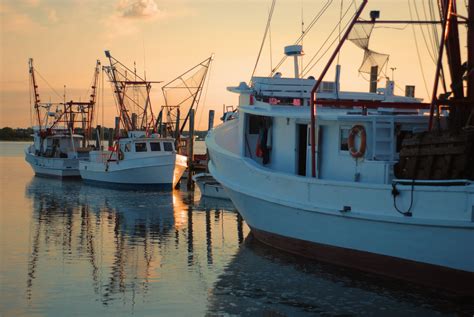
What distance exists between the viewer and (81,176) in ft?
169

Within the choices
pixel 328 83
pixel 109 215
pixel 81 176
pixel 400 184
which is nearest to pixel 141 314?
pixel 400 184

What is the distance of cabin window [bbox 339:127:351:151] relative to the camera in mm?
17828

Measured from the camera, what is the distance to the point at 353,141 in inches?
680

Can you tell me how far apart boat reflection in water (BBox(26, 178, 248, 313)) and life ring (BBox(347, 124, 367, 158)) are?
4.42 meters

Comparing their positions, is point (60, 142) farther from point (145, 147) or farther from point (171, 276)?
point (171, 276)

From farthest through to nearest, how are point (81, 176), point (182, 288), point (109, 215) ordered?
point (81, 176)
point (109, 215)
point (182, 288)

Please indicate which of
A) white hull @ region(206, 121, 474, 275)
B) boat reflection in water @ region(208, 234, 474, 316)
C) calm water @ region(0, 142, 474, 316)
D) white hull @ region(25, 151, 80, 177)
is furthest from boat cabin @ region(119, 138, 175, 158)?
boat reflection in water @ region(208, 234, 474, 316)

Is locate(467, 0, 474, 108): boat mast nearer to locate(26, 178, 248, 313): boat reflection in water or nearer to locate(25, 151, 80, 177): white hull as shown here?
locate(26, 178, 248, 313): boat reflection in water

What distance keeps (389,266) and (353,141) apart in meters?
3.14

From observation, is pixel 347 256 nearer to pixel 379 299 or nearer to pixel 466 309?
pixel 379 299

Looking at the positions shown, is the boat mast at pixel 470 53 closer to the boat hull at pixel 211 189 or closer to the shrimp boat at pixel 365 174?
the shrimp boat at pixel 365 174

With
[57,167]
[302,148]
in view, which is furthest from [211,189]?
[57,167]

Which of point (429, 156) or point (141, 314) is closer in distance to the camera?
point (141, 314)

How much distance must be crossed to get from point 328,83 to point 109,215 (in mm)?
12214
